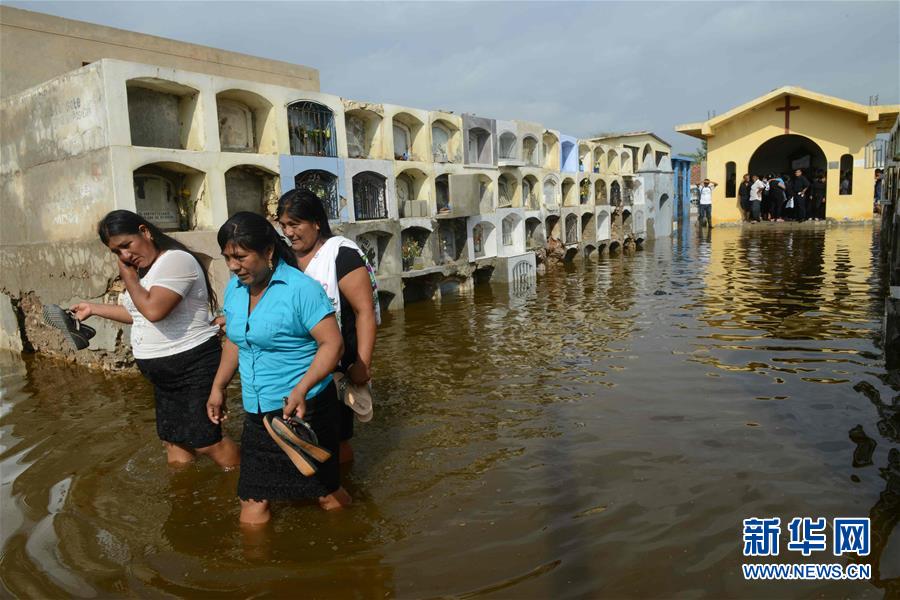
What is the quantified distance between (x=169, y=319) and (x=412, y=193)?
8.24m

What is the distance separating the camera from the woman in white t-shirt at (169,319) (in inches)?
115

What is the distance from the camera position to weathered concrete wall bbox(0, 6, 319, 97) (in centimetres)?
923

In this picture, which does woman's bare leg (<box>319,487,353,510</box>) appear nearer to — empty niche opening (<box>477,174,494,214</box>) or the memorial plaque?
the memorial plaque

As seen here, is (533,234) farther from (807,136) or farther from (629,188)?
(807,136)

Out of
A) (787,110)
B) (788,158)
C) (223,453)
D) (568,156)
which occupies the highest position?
(787,110)

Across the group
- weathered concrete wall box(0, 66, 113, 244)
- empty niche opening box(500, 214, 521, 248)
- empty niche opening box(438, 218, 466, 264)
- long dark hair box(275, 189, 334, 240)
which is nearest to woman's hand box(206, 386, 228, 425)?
long dark hair box(275, 189, 334, 240)

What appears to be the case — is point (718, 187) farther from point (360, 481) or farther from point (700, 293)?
point (360, 481)

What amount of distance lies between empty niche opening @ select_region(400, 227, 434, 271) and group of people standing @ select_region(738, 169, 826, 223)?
49.0ft

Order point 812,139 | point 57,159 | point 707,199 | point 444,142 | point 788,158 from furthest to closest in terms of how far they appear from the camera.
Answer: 1. point 788,158
2. point 707,199
3. point 812,139
4. point 444,142
5. point 57,159

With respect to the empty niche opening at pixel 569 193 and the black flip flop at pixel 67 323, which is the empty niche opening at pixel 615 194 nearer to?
the empty niche opening at pixel 569 193

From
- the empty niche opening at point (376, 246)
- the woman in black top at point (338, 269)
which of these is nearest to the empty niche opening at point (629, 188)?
the empty niche opening at point (376, 246)

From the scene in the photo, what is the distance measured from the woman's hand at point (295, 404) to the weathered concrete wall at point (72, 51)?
9360mm

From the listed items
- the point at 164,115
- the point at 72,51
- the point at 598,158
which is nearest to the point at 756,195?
the point at 598,158

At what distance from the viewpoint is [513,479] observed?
3.36 m
